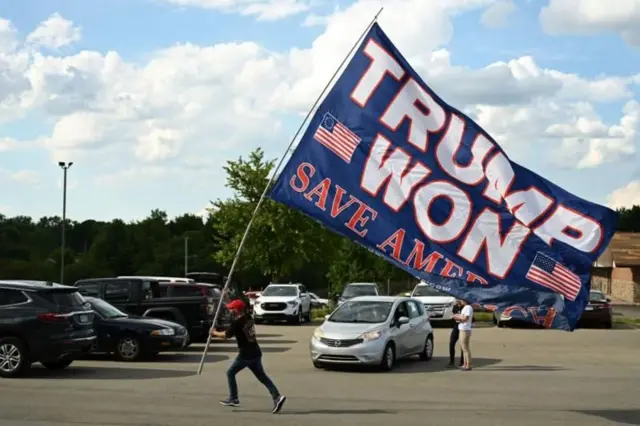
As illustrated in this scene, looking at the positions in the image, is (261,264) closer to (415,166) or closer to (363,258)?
(363,258)

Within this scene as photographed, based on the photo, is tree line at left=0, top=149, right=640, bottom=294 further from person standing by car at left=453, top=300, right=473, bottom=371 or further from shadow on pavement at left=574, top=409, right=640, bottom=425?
shadow on pavement at left=574, top=409, right=640, bottom=425

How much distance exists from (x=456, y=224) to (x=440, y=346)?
48.0 feet

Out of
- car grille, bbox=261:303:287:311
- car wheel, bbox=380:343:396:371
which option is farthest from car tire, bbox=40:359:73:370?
car grille, bbox=261:303:287:311

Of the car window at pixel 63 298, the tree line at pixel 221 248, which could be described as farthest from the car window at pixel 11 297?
the tree line at pixel 221 248

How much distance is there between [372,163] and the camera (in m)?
11.4

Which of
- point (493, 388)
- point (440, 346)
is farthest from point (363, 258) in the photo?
point (493, 388)

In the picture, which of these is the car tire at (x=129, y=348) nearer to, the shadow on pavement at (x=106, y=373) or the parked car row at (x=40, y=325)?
the shadow on pavement at (x=106, y=373)

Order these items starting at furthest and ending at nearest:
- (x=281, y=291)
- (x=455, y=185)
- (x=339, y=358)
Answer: (x=281, y=291)
(x=339, y=358)
(x=455, y=185)

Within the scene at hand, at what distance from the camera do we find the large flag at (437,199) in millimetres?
10586

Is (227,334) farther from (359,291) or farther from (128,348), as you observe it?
(359,291)

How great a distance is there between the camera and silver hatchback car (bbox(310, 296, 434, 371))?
17.7 meters

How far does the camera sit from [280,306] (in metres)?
36.2

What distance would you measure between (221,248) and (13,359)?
38600mm

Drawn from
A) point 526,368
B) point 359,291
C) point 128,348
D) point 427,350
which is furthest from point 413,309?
point 359,291
